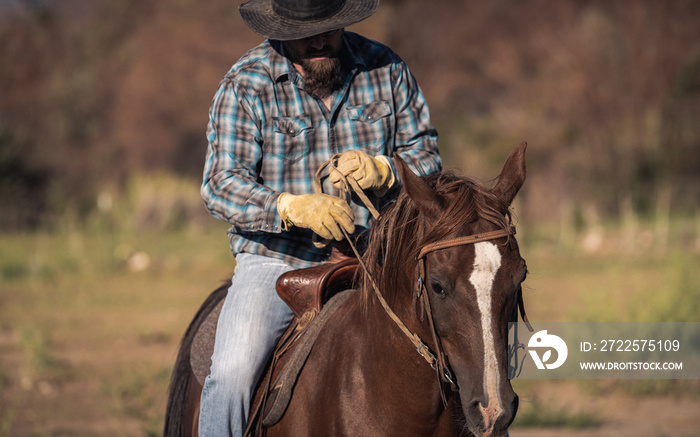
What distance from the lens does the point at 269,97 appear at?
10.5 feet

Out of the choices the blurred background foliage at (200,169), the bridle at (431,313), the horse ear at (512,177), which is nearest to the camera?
the bridle at (431,313)

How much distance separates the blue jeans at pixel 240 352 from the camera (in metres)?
2.81

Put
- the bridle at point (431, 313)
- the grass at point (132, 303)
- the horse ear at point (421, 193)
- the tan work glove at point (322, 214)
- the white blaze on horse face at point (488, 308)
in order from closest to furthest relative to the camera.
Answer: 1. the white blaze on horse face at point (488, 308)
2. the bridle at point (431, 313)
3. the horse ear at point (421, 193)
4. the tan work glove at point (322, 214)
5. the grass at point (132, 303)

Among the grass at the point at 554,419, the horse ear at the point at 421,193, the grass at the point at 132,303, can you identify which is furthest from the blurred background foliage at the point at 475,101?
the horse ear at the point at 421,193

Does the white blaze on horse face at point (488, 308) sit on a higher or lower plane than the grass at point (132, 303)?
higher

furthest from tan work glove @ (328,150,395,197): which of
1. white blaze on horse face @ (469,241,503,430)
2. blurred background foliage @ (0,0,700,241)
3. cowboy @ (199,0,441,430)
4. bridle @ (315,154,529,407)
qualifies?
blurred background foliage @ (0,0,700,241)

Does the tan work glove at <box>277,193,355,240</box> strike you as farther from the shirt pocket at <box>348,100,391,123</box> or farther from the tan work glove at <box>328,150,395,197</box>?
the shirt pocket at <box>348,100,391,123</box>

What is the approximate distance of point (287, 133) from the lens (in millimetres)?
3170

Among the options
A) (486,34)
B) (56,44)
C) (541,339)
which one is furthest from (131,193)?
(56,44)

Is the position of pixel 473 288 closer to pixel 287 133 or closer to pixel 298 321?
pixel 298 321

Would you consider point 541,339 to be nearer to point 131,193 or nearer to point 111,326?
point 111,326

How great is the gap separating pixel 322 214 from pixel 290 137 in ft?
1.87

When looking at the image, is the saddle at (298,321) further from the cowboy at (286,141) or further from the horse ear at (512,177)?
the horse ear at (512,177)

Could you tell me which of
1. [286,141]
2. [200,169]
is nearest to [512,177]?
[286,141]
